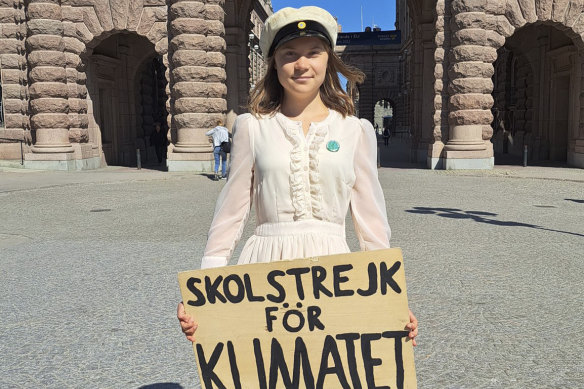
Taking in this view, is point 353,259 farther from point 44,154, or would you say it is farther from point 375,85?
point 375,85

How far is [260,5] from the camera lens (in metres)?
63.8

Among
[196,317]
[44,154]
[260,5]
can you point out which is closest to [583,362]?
[196,317]

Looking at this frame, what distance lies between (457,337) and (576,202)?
355 inches

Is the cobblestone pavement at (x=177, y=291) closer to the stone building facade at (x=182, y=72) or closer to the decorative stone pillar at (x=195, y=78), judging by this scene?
the decorative stone pillar at (x=195, y=78)

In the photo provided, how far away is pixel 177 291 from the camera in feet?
18.0

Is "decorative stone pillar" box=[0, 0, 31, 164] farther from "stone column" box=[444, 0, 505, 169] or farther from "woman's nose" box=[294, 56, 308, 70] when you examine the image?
"woman's nose" box=[294, 56, 308, 70]

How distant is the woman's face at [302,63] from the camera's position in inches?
90.0

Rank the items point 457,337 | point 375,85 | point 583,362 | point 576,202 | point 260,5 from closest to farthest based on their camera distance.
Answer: point 583,362 → point 457,337 → point 576,202 → point 260,5 → point 375,85

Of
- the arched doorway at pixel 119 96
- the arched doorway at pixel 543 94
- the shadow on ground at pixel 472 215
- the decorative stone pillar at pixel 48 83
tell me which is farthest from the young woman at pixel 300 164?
the arched doorway at pixel 543 94

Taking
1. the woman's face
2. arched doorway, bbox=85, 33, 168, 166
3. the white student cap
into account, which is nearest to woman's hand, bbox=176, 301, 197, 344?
the woman's face

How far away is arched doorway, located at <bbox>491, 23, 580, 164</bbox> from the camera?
72.9 ft

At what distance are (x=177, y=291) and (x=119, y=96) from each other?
779 inches

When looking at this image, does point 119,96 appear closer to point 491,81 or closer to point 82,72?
point 82,72

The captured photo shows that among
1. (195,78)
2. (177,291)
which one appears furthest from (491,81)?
(177,291)
